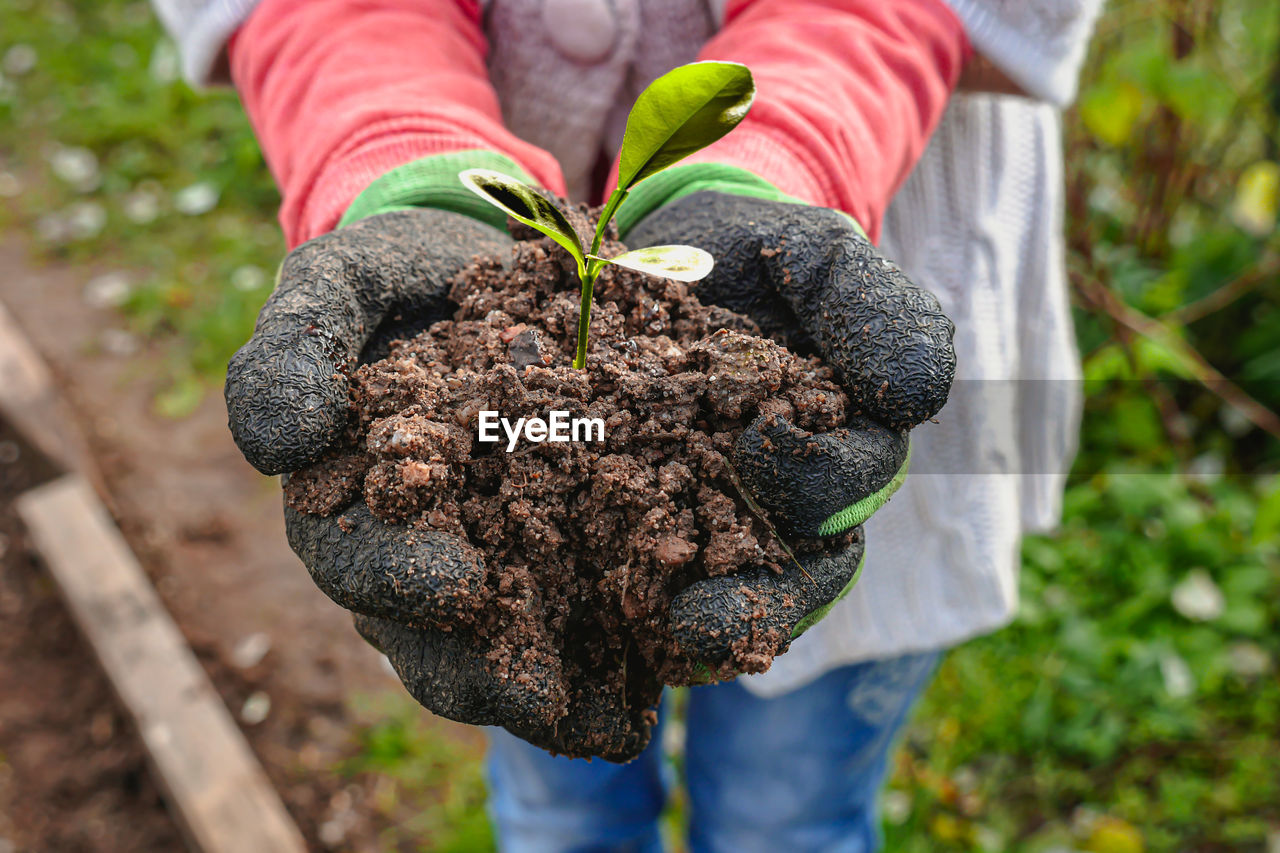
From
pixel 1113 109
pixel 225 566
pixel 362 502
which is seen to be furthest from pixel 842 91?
pixel 225 566

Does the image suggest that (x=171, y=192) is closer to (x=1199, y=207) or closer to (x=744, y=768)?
(x=744, y=768)

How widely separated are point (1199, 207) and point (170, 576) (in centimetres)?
299

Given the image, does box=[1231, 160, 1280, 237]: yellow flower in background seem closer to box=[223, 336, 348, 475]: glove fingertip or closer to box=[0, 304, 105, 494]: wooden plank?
box=[223, 336, 348, 475]: glove fingertip

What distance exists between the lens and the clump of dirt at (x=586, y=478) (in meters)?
0.91

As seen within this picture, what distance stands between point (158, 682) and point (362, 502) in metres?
1.43

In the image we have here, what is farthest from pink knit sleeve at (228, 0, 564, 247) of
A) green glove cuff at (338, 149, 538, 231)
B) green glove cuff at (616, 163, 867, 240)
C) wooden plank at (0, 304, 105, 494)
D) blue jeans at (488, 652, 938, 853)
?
wooden plank at (0, 304, 105, 494)

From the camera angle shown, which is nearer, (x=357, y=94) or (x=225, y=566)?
(x=357, y=94)

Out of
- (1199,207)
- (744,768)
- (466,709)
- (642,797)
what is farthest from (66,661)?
(1199,207)

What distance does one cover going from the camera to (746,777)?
62.7 inches

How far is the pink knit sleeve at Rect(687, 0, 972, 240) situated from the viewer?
115 centimetres

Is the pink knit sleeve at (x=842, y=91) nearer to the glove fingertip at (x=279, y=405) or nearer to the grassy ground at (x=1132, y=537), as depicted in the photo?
the glove fingertip at (x=279, y=405)

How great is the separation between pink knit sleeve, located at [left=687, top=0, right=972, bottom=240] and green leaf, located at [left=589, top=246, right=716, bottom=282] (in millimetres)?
272
